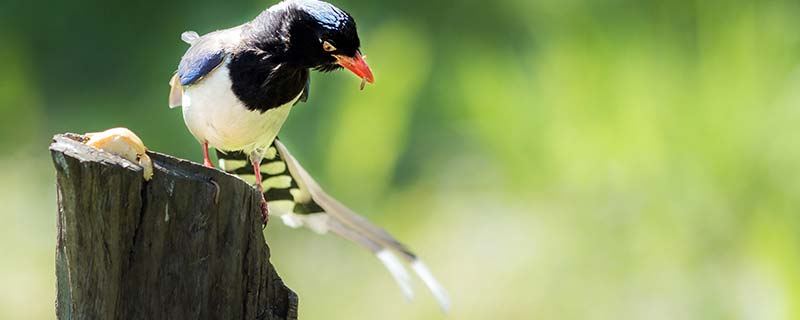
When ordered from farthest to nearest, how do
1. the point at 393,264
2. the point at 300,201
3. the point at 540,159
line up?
the point at 540,159 < the point at 393,264 < the point at 300,201

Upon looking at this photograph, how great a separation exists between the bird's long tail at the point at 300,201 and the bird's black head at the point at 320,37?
0.39 meters

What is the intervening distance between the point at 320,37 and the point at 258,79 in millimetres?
152

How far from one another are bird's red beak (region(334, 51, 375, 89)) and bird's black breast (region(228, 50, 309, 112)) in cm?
12

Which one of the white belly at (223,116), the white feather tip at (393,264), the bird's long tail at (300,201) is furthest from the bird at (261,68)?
the white feather tip at (393,264)

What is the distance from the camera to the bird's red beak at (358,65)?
2.33 meters

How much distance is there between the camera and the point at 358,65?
2346 mm

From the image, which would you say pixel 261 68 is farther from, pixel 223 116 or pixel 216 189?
pixel 216 189

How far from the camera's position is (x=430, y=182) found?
439 cm

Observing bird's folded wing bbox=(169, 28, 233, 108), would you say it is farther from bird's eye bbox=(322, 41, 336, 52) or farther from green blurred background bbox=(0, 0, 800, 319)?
green blurred background bbox=(0, 0, 800, 319)

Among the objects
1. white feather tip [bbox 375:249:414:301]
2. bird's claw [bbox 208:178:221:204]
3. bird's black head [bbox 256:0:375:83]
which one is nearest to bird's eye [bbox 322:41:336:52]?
A: bird's black head [bbox 256:0:375:83]

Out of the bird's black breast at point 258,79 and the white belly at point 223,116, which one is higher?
the bird's black breast at point 258,79

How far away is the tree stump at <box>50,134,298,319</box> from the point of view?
1504mm

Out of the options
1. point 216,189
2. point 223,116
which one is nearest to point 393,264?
point 223,116

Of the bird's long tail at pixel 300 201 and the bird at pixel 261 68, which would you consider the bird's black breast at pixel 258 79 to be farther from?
the bird's long tail at pixel 300 201
